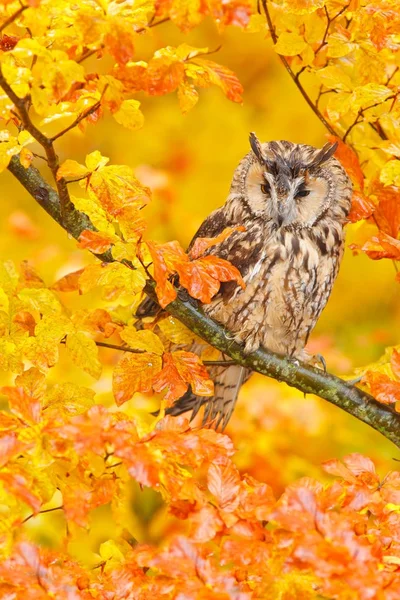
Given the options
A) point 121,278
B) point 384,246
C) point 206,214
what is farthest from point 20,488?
point 206,214

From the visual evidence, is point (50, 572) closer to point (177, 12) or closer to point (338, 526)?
point (338, 526)

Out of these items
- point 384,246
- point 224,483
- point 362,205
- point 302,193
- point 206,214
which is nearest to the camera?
point 224,483

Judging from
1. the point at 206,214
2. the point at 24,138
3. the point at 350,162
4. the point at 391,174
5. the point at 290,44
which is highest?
the point at 206,214

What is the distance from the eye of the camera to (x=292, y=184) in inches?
86.4

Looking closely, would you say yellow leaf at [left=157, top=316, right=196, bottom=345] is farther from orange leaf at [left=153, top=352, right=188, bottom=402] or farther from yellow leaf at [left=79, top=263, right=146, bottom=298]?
yellow leaf at [left=79, top=263, right=146, bottom=298]

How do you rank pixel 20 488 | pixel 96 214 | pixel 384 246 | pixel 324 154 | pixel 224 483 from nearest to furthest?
1. pixel 20 488
2. pixel 224 483
3. pixel 96 214
4. pixel 384 246
5. pixel 324 154

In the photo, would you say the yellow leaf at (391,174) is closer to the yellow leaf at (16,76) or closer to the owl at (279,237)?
the owl at (279,237)

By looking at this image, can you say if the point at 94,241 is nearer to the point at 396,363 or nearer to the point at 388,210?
the point at 396,363

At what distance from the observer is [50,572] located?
130 centimetres

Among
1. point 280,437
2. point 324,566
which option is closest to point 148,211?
point 280,437

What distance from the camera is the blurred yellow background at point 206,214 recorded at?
3459mm

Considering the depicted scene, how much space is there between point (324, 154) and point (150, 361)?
81 cm

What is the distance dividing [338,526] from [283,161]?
1171 mm

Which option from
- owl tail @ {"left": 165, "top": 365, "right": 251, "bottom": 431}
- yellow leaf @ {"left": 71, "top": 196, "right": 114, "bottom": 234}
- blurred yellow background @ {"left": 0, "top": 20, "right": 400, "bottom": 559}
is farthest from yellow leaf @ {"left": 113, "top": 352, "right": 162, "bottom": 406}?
blurred yellow background @ {"left": 0, "top": 20, "right": 400, "bottom": 559}
